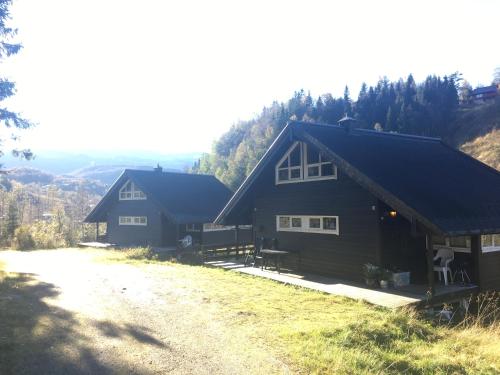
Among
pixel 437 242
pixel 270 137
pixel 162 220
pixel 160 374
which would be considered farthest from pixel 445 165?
pixel 270 137

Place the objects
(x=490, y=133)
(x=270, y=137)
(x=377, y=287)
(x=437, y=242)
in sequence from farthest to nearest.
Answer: (x=490, y=133) < (x=270, y=137) < (x=437, y=242) < (x=377, y=287)

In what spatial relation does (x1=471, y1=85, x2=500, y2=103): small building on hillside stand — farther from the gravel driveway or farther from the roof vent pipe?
the gravel driveway

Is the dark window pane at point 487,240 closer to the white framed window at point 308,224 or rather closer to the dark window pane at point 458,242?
the dark window pane at point 458,242

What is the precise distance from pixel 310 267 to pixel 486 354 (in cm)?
830

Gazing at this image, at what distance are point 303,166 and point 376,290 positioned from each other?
210 inches

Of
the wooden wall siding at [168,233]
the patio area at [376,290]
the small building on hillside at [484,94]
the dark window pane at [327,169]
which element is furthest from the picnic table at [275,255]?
the small building on hillside at [484,94]

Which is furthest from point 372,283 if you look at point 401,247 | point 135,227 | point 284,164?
point 135,227

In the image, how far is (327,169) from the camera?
1465 centimetres

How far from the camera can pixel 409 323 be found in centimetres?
834

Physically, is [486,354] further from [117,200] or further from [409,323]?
[117,200]

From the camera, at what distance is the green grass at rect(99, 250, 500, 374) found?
250 inches

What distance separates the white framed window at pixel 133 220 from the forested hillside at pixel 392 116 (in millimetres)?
38470

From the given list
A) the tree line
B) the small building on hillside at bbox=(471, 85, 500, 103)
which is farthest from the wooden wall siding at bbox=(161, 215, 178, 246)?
the small building on hillside at bbox=(471, 85, 500, 103)

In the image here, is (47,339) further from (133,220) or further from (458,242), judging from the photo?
(133,220)
